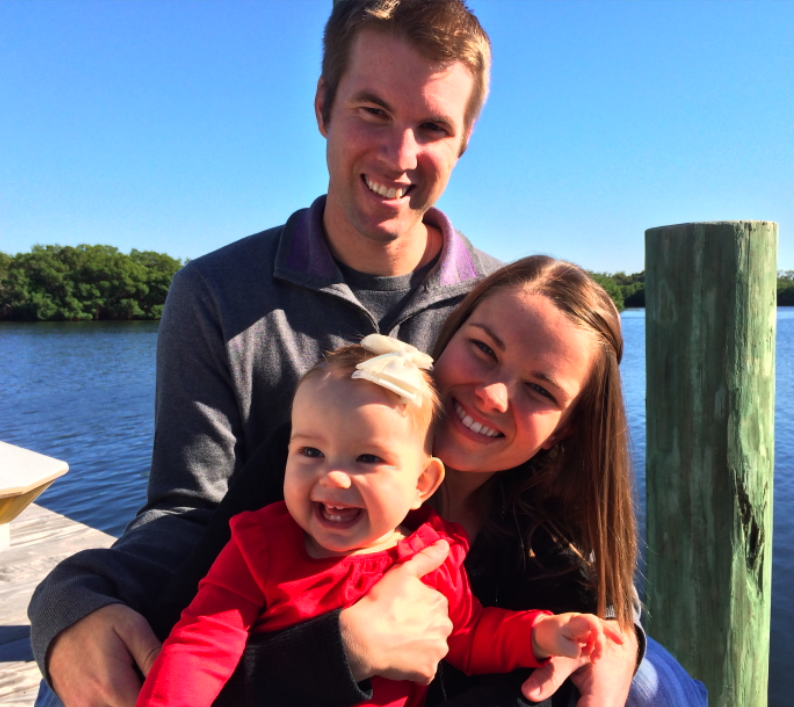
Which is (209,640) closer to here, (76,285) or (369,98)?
(369,98)

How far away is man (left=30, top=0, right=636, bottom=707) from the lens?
7.33 ft

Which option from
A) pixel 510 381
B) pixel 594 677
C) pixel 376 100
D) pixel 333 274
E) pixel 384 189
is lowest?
pixel 594 677

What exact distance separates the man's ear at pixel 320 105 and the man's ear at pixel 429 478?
1.51 metres

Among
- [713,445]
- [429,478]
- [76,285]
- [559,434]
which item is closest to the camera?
[429,478]

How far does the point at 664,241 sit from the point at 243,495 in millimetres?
2196

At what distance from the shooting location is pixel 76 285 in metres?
60.7

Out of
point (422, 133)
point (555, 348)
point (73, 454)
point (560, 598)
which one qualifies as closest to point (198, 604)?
point (560, 598)

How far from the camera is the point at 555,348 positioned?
188 cm

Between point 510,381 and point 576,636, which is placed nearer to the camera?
point 576,636

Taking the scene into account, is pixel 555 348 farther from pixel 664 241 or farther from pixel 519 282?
pixel 664 241

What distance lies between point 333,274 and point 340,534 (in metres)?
1.21

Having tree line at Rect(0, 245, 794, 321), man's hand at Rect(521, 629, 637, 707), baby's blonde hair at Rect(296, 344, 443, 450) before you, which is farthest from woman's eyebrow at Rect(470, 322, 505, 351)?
tree line at Rect(0, 245, 794, 321)

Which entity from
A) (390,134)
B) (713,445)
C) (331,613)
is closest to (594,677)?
(331,613)

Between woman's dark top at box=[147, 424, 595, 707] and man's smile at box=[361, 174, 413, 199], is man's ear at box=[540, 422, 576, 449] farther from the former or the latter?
man's smile at box=[361, 174, 413, 199]
